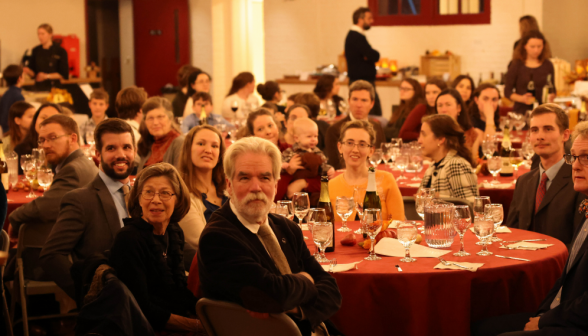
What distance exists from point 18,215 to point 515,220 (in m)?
2.90

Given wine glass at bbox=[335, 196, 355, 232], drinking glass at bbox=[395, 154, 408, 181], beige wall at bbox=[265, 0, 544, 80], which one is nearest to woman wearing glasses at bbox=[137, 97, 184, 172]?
drinking glass at bbox=[395, 154, 408, 181]

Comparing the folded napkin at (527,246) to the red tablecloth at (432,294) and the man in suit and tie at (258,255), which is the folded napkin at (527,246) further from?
the man in suit and tie at (258,255)

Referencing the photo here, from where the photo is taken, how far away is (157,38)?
563 inches

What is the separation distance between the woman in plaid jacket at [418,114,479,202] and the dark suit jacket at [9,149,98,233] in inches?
81.9

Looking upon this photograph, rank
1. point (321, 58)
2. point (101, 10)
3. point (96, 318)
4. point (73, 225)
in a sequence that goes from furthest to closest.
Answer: point (101, 10)
point (321, 58)
point (73, 225)
point (96, 318)

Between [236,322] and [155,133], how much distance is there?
11.6 ft

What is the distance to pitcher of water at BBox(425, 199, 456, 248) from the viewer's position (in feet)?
9.77

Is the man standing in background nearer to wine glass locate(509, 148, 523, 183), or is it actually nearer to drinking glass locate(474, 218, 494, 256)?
wine glass locate(509, 148, 523, 183)

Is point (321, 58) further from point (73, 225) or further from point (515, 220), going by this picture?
point (73, 225)

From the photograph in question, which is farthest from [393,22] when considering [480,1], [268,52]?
[268,52]

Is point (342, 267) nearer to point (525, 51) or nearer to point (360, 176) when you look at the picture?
point (360, 176)

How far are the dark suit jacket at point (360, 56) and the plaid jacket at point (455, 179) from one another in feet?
17.3

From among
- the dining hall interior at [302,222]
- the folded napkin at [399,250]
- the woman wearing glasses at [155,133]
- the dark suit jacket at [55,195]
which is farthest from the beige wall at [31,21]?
the folded napkin at [399,250]

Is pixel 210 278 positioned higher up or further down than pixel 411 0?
further down
